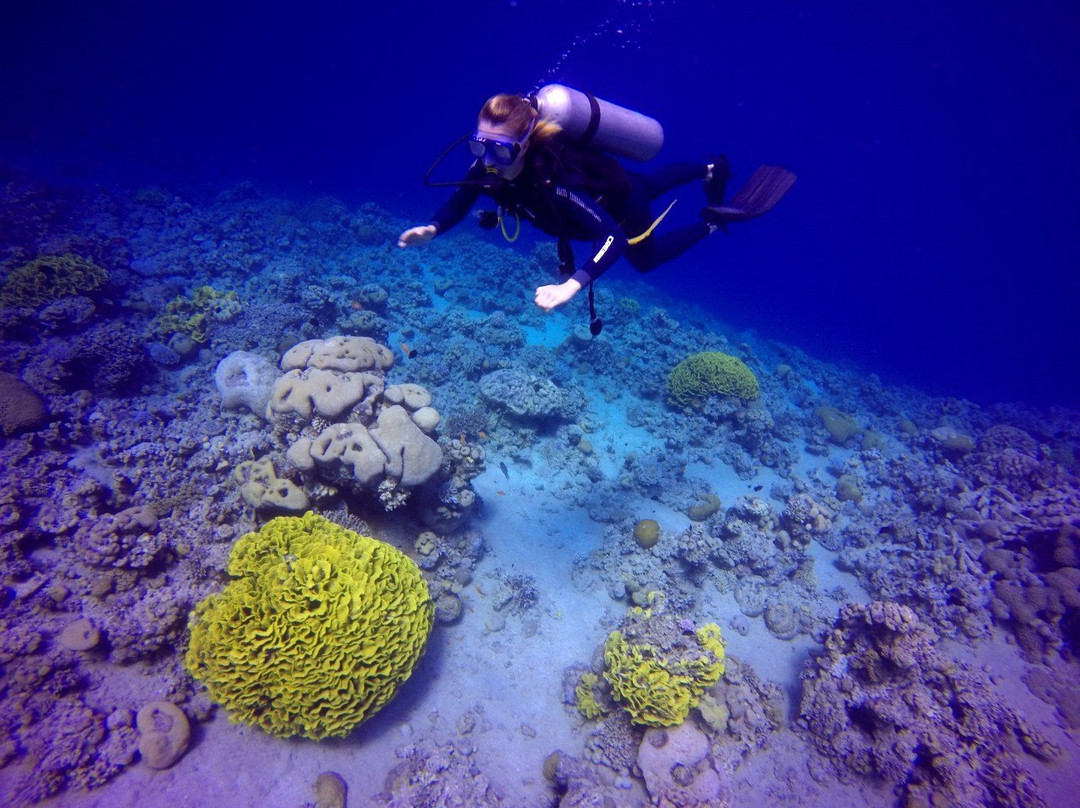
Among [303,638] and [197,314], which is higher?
[303,638]

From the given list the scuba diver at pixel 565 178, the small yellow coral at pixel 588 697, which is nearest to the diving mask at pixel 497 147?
the scuba diver at pixel 565 178

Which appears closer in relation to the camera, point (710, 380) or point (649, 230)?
point (649, 230)

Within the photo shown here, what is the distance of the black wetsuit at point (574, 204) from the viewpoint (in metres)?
4.34

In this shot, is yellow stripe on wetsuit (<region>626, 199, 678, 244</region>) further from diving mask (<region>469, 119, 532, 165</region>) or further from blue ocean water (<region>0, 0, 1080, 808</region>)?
blue ocean water (<region>0, 0, 1080, 808</region>)

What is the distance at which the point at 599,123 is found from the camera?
5.20 metres

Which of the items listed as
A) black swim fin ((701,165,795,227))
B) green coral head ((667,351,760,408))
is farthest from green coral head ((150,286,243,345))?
green coral head ((667,351,760,408))

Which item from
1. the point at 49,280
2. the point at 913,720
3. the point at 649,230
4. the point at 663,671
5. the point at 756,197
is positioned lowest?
the point at 49,280

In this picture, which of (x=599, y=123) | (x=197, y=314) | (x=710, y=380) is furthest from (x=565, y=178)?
(x=197, y=314)

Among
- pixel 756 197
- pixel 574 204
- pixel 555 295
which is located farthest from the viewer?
pixel 756 197

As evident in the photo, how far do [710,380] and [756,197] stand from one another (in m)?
4.48

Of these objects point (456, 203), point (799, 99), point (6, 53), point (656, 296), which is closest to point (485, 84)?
point (799, 99)

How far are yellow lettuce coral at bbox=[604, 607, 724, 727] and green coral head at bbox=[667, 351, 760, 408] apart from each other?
6575mm

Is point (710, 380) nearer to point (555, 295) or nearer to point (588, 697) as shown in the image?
point (588, 697)

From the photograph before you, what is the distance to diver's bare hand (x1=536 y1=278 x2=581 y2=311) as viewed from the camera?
12.5 ft
